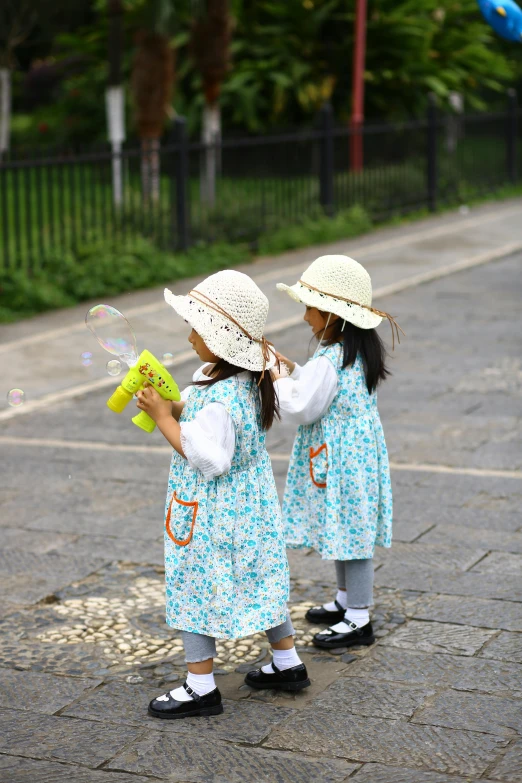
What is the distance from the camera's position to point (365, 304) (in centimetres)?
407

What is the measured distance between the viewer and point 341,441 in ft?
13.4

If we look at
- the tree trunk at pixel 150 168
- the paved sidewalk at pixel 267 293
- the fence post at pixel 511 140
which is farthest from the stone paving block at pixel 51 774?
the fence post at pixel 511 140

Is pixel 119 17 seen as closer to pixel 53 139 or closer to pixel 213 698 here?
pixel 53 139

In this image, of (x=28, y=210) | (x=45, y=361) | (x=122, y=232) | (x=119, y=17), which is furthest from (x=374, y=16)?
(x=45, y=361)

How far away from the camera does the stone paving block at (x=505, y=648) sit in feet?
13.0

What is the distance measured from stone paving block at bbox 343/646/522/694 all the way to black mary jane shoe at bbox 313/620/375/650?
78 millimetres

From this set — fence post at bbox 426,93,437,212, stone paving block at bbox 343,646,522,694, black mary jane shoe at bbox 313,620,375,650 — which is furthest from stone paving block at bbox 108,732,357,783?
fence post at bbox 426,93,437,212

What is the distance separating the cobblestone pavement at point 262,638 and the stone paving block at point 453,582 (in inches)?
0.4

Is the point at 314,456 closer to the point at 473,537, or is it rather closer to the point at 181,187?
the point at 473,537

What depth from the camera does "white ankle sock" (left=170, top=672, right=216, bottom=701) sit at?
3627 mm

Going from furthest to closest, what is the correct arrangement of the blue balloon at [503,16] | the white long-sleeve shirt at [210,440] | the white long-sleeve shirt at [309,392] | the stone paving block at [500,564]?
the blue balloon at [503,16] < the stone paving block at [500,564] < the white long-sleeve shirt at [309,392] < the white long-sleeve shirt at [210,440]

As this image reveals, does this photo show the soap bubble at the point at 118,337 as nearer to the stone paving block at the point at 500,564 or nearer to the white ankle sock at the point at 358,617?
the white ankle sock at the point at 358,617

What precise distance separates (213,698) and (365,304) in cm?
142

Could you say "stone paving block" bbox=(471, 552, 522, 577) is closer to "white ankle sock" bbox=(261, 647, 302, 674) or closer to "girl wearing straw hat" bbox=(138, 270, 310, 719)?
"white ankle sock" bbox=(261, 647, 302, 674)
